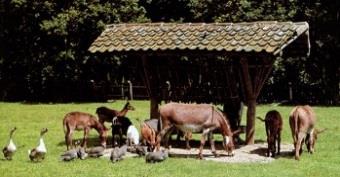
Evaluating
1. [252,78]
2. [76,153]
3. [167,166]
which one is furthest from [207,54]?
[76,153]

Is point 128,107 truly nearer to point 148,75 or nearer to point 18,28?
point 148,75

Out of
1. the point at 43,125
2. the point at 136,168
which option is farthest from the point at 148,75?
the point at 43,125

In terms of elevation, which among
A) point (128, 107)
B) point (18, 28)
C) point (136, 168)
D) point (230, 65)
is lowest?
point (136, 168)

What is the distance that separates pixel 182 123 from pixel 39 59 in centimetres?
2810

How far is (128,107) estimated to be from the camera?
20.2 meters

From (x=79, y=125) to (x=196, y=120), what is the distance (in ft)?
11.9

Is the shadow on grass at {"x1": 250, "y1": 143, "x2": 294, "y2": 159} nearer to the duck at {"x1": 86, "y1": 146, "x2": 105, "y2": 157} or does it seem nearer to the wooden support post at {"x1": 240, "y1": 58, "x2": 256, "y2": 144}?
the wooden support post at {"x1": 240, "y1": 58, "x2": 256, "y2": 144}

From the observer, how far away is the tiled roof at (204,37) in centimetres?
1830

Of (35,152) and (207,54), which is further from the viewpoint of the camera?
(207,54)

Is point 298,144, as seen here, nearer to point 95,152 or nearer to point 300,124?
point 300,124

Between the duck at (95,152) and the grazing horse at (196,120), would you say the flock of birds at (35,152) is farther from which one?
the grazing horse at (196,120)

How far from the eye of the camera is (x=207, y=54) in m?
19.1

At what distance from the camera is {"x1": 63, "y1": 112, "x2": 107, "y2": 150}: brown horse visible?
60.2 ft

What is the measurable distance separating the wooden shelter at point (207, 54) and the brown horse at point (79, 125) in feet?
8.42
